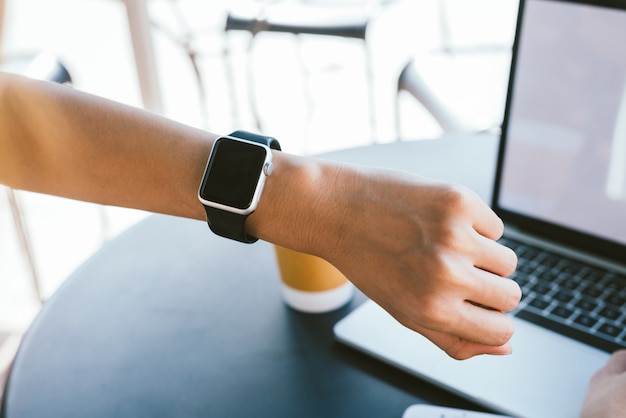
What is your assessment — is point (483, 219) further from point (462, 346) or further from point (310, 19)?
point (310, 19)

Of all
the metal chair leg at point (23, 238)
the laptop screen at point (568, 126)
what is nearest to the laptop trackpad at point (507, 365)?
the laptop screen at point (568, 126)

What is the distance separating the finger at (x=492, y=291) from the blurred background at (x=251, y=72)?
3.19 ft

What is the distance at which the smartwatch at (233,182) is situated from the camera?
61cm

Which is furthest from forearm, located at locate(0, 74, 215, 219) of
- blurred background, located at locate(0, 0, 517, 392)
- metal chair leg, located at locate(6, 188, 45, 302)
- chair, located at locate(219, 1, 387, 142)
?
chair, located at locate(219, 1, 387, 142)

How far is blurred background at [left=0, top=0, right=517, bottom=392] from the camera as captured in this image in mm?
1851

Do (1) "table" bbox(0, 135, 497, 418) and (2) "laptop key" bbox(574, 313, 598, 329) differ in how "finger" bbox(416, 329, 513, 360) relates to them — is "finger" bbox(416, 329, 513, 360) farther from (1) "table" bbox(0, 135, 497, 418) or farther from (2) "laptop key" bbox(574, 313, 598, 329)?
(2) "laptop key" bbox(574, 313, 598, 329)

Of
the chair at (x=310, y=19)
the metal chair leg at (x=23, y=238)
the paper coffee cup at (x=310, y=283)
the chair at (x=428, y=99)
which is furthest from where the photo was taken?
the chair at (x=310, y=19)

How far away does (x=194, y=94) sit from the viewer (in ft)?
10.1

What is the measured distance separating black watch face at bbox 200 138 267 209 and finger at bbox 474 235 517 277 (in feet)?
0.71

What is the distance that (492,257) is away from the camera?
1.76ft

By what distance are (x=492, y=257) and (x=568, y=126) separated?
40 centimetres

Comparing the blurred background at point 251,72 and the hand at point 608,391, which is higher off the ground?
the hand at point 608,391

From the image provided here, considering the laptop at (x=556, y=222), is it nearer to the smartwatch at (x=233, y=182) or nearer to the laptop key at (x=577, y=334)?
the laptop key at (x=577, y=334)

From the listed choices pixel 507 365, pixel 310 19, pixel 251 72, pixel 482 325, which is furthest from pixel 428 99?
pixel 251 72
